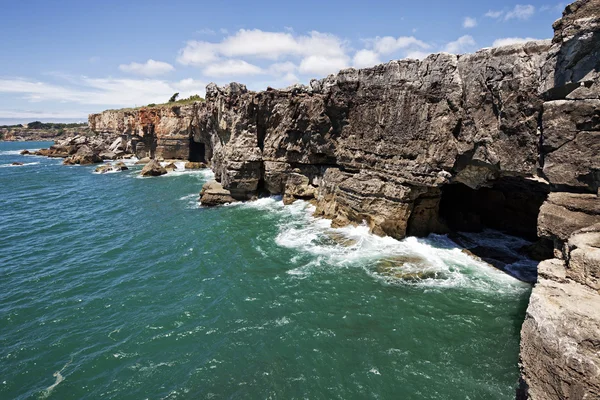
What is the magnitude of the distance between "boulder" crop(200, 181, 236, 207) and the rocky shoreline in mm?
157

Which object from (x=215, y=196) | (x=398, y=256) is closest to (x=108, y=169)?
(x=215, y=196)

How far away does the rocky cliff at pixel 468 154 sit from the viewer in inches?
353

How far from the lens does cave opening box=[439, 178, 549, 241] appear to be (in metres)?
23.9

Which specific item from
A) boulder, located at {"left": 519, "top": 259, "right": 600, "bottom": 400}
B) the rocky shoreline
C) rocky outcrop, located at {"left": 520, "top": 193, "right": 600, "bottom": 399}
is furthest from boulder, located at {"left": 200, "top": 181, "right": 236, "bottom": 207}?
boulder, located at {"left": 519, "top": 259, "right": 600, "bottom": 400}

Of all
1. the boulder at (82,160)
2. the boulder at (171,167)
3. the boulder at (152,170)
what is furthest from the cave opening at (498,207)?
the boulder at (82,160)

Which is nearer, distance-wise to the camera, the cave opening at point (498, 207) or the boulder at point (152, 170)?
the cave opening at point (498, 207)

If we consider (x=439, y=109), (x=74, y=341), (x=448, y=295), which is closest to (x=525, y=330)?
(x=448, y=295)

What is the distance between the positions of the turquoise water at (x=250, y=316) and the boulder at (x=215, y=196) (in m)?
7.78

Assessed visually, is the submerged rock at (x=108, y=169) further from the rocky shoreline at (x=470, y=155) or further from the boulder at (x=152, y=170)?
the rocky shoreline at (x=470, y=155)

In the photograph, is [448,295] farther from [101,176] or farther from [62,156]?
[62,156]

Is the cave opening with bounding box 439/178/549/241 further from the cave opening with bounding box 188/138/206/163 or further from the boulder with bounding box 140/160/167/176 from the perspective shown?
the cave opening with bounding box 188/138/206/163

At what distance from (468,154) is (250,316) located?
53.5 ft

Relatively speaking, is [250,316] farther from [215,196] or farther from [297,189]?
[215,196]

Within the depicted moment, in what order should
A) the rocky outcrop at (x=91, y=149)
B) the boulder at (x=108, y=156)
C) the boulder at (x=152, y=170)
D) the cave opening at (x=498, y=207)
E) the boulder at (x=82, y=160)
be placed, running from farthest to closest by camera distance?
1. the boulder at (x=108, y=156)
2. the rocky outcrop at (x=91, y=149)
3. the boulder at (x=82, y=160)
4. the boulder at (x=152, y=170)
5. the cave opening at (x=498, y=207)
